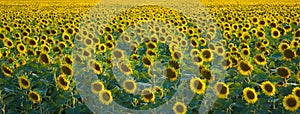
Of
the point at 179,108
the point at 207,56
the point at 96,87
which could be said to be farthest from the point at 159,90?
the point at 207,56

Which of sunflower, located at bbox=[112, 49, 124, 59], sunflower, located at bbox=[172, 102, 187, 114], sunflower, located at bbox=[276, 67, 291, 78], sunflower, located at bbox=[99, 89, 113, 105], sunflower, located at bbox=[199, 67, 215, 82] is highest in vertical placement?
sunflower, located at bbox=[276, 67, 291, 78]

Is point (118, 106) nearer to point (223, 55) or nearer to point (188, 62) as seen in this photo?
point (188, 62)

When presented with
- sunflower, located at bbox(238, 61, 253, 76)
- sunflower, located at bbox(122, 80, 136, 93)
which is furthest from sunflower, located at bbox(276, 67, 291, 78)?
sunflower, located at bbox(122, 80, 136, 93)

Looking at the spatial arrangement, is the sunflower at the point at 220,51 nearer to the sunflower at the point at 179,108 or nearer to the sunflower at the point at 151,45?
the sunflower at the point at 151,45

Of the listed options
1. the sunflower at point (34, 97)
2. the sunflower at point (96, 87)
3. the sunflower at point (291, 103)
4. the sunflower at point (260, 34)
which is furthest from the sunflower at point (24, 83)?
the sunflower at point (260, 34)

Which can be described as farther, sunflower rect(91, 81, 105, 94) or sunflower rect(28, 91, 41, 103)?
sunflower rect(91, 81, 105, 94)

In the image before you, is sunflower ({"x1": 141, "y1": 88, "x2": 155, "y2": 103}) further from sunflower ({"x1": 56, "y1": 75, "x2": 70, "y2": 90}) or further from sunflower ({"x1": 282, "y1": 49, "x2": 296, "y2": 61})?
sunflower ({"x1": 282, "y1": 49, "x2": 296, "y2": 61})
